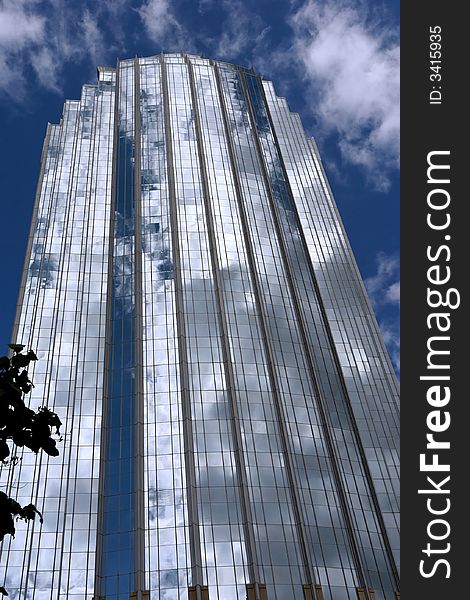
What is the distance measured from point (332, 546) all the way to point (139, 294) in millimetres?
46393

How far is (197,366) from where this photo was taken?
91.4 meters

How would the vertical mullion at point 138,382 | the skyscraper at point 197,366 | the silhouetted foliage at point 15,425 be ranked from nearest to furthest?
1. the silhouetted foliage at point 15,425
2. the vertical mullion at point 138,382
3. the skyscraper at point 197,366

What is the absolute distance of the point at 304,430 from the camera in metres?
88.1

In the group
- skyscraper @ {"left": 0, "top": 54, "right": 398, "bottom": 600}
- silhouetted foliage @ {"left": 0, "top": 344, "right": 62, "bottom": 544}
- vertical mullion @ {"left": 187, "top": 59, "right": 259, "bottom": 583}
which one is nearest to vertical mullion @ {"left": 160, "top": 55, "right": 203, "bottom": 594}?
skyscraper @ {"left": 0, "top": 54, "right": 398, "bottom": 600}

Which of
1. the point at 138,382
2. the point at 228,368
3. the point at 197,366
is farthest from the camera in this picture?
the point at 197,366

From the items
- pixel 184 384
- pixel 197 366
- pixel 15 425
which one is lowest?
pixel 15 425

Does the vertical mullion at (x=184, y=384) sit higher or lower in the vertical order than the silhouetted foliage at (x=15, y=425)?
higher

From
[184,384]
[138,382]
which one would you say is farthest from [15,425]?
[138,382]

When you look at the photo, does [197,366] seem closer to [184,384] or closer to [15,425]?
[184,384]

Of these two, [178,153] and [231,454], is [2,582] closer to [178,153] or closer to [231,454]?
[231,454]

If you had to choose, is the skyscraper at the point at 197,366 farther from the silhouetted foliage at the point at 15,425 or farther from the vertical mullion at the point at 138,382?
the silhouetted foliage at the point at 15,425

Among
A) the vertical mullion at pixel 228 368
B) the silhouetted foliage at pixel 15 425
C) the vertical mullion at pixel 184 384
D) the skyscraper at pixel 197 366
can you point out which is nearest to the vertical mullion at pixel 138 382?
the skyscraper at pixel 197 366

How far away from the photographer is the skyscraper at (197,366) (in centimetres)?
7588

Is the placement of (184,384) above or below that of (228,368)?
below
